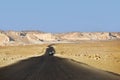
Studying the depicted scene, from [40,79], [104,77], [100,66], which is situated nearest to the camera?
[40,79]

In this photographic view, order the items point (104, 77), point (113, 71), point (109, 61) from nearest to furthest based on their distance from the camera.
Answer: point (104, 77)
point (113, 71)
point (109, 61)

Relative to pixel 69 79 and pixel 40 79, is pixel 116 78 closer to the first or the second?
pixel 69 79

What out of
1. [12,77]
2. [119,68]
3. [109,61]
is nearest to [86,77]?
[12,77]

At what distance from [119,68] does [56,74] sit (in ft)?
30.3

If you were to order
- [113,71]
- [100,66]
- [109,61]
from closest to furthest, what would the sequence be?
[113,71] < [100,66] < [109,61]

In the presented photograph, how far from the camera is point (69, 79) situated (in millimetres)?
34406

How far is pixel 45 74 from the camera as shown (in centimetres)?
3766

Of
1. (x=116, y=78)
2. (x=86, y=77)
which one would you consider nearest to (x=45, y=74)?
(x=86, y=77)

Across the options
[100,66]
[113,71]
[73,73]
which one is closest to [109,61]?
[100,66]

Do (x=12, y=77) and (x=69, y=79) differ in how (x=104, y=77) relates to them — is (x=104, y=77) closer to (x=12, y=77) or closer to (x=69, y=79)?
(x=69, y=79)

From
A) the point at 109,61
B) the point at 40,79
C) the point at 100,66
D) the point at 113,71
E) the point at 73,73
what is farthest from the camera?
the point at 109,61

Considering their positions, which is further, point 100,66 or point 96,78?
point 100,66

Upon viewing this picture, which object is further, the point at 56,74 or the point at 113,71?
the point at 113,71

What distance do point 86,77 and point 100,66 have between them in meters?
11.7
